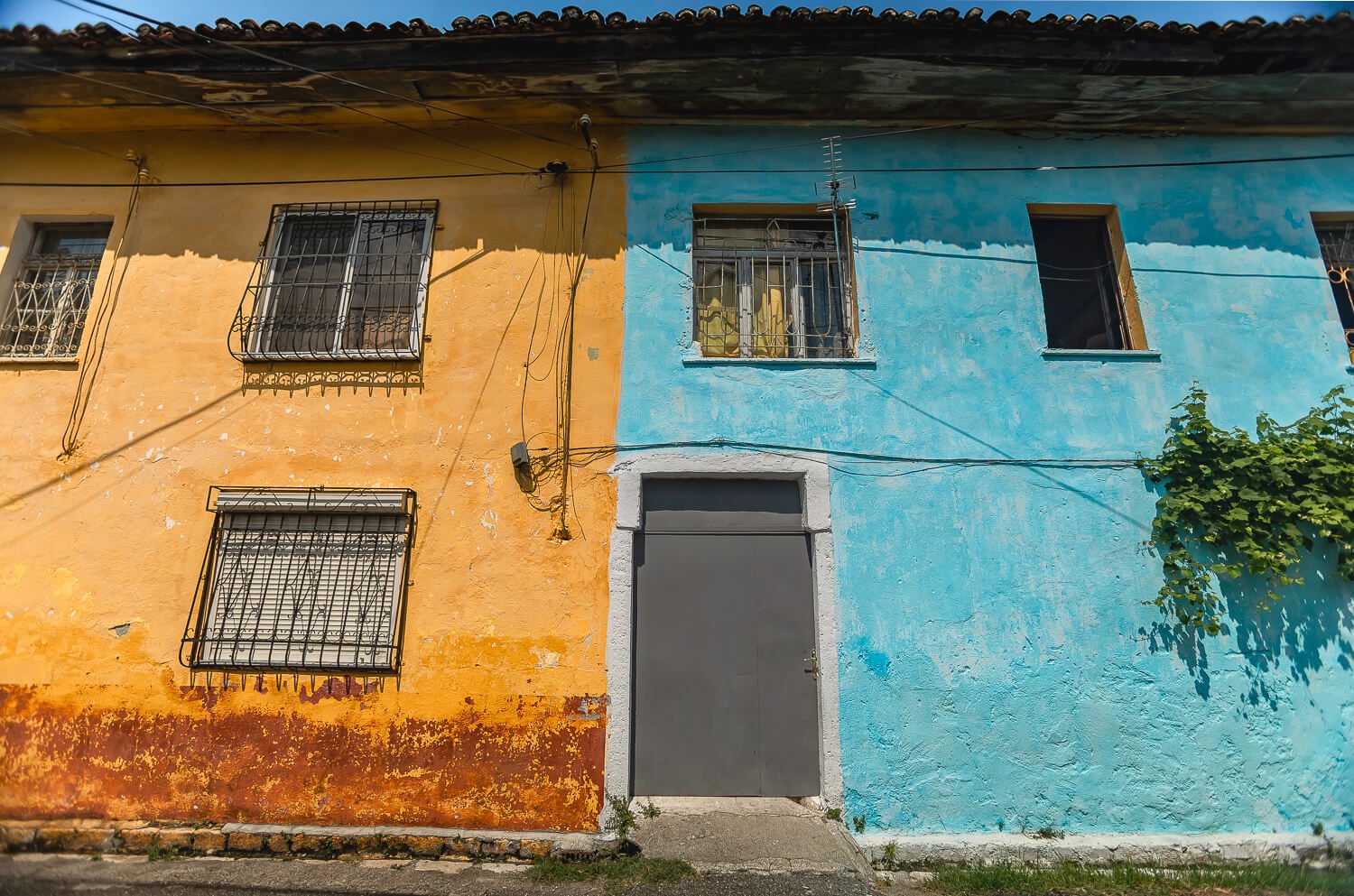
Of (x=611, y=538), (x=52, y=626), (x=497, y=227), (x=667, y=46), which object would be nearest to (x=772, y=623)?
(x=611, y=538)

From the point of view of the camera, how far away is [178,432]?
5.38m

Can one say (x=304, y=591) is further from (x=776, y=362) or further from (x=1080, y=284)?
(x=1080, y=284)

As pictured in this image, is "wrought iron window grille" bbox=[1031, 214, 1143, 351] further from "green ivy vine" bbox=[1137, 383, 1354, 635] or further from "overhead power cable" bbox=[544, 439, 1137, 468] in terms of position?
"overhead power cable" bbox=[544, 439, 1137, 468]

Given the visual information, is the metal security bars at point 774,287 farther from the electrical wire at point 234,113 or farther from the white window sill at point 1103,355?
the electrical wire at point 234,113

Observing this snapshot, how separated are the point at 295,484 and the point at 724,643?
11.2 feet

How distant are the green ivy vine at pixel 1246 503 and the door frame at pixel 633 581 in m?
2.36

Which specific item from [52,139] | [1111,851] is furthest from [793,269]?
[52,139]

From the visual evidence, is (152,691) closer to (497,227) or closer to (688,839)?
(688,839)

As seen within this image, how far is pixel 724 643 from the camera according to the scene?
16.8 feet

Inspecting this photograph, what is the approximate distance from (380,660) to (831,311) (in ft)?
14.2

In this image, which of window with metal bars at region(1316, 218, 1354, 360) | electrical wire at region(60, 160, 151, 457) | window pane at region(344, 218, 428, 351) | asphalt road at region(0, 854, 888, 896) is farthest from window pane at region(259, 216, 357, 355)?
window with metal bars at region(1316, 218, 1354, 360)

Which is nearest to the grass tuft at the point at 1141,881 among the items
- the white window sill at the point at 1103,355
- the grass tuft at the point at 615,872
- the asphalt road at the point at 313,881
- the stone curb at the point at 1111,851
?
the stone curb at the point at 1111,851

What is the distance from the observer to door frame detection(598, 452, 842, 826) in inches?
187

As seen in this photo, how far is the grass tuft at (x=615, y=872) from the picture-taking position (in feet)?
13.4
